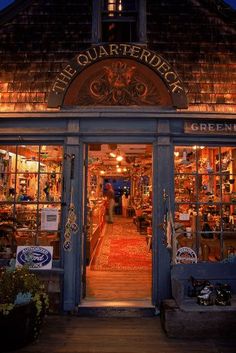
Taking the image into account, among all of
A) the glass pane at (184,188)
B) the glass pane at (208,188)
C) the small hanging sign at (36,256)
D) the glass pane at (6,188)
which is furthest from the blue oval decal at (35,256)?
the glass pane at (208,188)

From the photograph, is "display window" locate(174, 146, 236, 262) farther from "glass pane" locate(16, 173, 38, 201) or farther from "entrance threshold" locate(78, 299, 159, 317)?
"glass pane" locate(16, 173, 38, 201)

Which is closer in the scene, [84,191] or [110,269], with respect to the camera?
[84,191]

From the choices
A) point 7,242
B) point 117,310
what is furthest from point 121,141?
point 117,310

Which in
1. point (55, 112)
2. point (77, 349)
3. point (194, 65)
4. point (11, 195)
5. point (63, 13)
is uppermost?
point (63, 13)

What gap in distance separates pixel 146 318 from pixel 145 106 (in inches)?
159

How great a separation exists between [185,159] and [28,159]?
10.5 ft

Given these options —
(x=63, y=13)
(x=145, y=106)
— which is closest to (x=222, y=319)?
(x=145, y=106)

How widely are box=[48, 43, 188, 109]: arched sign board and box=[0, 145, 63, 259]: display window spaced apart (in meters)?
1.12

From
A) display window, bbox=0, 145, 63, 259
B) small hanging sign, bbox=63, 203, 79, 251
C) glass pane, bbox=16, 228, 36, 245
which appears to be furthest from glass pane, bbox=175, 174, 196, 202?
glass pane, bbox=16, 228, 36, 245

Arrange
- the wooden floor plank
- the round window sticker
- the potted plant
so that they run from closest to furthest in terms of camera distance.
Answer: the potted plant → the round window sticker → the wooden floor plank

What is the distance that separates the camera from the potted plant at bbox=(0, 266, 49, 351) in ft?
15.4

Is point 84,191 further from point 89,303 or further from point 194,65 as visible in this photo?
point 194,65

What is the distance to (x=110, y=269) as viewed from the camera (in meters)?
9.03

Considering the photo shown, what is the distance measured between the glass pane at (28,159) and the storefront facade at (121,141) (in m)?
A: 0.02
